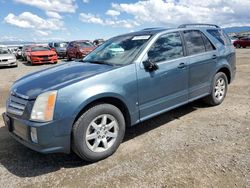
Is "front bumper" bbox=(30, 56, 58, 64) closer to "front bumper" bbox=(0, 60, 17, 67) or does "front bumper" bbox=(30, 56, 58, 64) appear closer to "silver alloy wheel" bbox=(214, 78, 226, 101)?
"front bumper" bbox=(0, 60, 17, 67)

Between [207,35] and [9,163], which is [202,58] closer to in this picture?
[207,35]

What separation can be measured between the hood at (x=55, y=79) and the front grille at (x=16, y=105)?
8cm

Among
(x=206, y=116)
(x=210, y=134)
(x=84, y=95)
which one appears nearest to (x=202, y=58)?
(x=206, y=116)

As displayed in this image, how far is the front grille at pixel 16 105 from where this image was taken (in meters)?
3.35

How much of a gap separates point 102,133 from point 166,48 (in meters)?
1.90

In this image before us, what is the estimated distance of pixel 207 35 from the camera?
216 inches

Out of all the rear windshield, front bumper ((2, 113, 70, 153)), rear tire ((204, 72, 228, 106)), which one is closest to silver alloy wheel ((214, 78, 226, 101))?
rear tire ((204, 72, 228, 106))

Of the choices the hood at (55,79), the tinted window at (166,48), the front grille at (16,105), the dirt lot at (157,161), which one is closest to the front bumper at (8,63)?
the dirt lot at (157,161)

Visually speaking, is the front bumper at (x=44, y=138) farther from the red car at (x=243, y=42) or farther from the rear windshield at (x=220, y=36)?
the red car at (x=243, y=42)

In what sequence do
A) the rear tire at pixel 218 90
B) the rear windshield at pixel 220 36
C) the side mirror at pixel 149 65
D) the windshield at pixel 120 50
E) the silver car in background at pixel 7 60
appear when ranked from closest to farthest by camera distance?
the side mirror at pixel 149 65 → the windshield at pixel 120 50 → the rear tire at pixel 218 90 → the rear windshield at pixel 220 36 → the silver car in background at pixel 7 60

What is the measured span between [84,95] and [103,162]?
970 millimetres

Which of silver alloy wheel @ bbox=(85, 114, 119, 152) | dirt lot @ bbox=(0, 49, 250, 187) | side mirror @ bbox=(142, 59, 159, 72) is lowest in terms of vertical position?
dirt lot @ bbox=(0, 49, 250, 187)

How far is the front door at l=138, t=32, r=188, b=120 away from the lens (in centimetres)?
405

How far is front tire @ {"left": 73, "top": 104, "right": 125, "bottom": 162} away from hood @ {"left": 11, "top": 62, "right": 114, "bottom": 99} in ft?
1.61
